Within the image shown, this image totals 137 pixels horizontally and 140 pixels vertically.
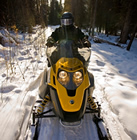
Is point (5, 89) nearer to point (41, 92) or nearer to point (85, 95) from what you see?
point (41, 92)

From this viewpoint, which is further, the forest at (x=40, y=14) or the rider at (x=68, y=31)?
the forest at (x=40, y=14)

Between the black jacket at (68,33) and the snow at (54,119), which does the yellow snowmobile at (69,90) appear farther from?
the black jacket at (68,33)

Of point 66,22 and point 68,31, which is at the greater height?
point 66,22

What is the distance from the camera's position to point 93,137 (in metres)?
1.86

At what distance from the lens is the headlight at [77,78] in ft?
5.56

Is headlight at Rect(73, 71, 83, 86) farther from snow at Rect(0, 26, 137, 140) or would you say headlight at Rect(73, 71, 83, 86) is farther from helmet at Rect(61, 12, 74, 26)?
helmet at Rect(61, 12, 74, 26)

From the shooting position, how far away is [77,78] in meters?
1.70

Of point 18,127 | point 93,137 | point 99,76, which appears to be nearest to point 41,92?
point 18,127

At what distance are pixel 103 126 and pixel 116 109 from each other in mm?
643

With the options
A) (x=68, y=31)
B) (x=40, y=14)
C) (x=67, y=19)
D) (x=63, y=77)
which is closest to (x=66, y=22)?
(x=67, y=19)

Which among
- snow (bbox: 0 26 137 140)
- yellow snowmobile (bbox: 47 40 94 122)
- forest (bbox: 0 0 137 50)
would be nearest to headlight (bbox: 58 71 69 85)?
yellow snowmobile (bbox: 47 40 94 122)

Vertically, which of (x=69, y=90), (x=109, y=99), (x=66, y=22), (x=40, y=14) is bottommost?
(x=109, y=99)

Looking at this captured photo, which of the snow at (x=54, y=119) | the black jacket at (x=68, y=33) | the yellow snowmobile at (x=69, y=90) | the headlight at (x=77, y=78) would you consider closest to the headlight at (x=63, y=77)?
the yellow snowmobile at (x=69, y=90)

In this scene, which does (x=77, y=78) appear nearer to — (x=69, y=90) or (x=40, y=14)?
(x=69, y=90)
